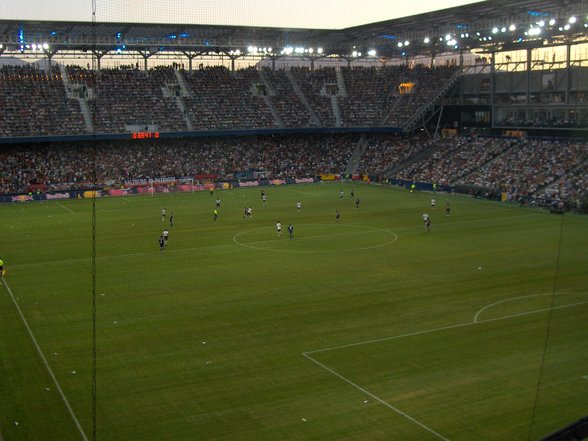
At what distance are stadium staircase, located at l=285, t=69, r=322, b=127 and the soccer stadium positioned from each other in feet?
0.79

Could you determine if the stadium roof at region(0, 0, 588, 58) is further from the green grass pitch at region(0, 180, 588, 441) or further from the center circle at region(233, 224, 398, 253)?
the center circle at region(233, 224, 398, 253)

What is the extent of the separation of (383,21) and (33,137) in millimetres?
32419

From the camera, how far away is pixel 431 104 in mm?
69938

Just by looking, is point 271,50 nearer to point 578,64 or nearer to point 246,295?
point 578,64

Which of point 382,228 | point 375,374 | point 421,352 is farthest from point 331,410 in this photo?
point 382,228

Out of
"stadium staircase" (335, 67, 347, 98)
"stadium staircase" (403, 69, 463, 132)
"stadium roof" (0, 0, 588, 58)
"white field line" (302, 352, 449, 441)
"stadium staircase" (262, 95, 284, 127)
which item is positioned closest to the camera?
"white field line" (302, 352, 449, 441)

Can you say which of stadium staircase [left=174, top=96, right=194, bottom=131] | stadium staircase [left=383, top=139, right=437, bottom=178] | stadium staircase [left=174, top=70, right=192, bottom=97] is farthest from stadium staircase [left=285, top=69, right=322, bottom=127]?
stadium staircase [left=174, top=96, right=194, bottom=131]

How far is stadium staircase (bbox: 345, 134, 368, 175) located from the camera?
7088cm

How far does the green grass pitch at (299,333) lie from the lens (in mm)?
16812

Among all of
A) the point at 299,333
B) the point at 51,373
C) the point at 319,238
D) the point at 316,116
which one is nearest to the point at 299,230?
the point at 319,238

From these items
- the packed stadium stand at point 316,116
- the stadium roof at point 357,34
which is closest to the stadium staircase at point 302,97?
the packed stadium stand at point 316,116

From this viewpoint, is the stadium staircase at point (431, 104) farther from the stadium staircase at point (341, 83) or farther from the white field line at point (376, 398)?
the white field line at point (376, 398)

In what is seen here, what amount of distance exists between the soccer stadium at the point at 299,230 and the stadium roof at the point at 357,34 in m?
0.27

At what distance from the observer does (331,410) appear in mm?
17188
